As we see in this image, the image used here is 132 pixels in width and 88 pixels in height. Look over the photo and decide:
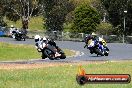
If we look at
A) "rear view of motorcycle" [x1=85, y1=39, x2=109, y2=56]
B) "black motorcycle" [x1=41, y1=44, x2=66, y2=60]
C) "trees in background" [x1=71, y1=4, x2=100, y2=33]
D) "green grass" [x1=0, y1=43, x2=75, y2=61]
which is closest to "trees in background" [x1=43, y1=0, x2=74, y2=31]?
"trees in background" [x1=71, y1=4, x2=100, y2=33]

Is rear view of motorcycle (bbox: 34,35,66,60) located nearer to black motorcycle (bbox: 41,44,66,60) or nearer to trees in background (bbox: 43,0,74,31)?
black motorcycle (bbox: 41,44,66,60)

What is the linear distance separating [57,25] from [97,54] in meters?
37.8

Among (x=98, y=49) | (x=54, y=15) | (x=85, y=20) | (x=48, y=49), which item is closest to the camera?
(x=48, y=49)

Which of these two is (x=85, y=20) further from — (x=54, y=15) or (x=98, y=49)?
(x=98, y=49)

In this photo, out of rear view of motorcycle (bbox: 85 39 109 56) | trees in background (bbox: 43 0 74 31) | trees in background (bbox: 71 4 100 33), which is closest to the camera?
rear view of motorcycle (bbox: 85 39 109 56)

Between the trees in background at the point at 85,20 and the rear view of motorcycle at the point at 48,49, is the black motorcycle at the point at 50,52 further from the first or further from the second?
the trees in background at the point at 85,20

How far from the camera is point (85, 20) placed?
68562 mm

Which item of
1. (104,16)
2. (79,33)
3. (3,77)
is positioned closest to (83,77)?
(3,77)

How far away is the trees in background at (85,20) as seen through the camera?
68000 mm

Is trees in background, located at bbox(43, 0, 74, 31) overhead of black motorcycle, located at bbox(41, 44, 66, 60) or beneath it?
overhead

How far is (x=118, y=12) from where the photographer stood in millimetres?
66812

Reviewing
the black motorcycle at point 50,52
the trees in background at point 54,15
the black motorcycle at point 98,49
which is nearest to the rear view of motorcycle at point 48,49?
the black motorcycle at point 50,52

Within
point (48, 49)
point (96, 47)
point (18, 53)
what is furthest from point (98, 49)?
point (18, 53)

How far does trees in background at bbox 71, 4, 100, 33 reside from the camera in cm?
6800
